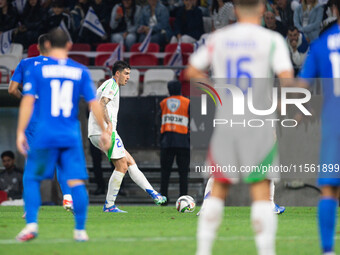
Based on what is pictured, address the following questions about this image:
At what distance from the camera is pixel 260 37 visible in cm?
595

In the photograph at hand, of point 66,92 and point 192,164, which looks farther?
point 192,164

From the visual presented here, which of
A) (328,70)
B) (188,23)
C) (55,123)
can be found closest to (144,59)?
(188,23)

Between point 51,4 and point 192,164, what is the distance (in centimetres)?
681

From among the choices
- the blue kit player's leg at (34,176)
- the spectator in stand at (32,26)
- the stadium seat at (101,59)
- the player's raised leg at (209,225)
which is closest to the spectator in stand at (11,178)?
the stadium seat at (101,59)

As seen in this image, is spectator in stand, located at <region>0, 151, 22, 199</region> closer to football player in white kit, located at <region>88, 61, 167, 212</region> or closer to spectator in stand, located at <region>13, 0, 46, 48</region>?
spectator in stand, located at <region>13, 0, 46, 48</region>

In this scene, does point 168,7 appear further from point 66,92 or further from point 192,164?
point 66,92

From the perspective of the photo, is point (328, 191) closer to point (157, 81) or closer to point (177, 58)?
point (157, 81)

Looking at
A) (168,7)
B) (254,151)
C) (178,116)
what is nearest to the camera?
(254,151)

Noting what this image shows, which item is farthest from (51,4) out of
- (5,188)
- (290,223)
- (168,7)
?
(290,223)

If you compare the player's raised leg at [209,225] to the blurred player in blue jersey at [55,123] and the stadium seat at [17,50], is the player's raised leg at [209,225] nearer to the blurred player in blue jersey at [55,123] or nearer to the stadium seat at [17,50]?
the blurred player in blue jersey at [55,123]

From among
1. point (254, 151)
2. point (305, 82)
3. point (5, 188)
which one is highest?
point (305, 82)

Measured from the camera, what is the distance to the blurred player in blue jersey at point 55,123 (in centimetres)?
718

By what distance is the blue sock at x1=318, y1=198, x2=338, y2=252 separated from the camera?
6027 millimetres

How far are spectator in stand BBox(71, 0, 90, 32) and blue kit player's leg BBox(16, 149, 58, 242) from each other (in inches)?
537
